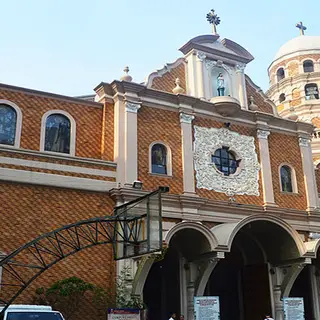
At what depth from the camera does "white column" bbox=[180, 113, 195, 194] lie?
798 inches

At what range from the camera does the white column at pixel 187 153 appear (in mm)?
20266

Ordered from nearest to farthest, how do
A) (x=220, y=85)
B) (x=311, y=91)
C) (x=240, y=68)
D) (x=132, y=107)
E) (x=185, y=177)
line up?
(x=132, y=107), (x=185, y=177), (x=220, y=85), (x=240, y=68), (x=311, y=91)

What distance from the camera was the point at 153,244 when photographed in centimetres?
1357

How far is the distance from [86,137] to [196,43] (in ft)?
23.2

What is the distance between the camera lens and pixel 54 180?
17625 millimetres

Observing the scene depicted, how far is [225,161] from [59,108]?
7.34 meters

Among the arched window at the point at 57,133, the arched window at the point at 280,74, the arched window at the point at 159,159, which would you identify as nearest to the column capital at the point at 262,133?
the arched window at the point at 159,159

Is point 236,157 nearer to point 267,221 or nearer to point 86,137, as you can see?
point 267,221

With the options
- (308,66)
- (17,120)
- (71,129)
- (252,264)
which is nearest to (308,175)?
(252,264)

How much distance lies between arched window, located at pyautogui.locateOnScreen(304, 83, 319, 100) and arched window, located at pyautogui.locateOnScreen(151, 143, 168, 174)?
18.4 meters

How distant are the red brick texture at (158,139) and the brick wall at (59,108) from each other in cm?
167

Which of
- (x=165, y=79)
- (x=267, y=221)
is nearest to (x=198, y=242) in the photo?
(x=267, y=221)

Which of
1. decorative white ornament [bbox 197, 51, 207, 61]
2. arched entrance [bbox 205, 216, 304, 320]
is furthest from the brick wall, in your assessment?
arched entrance [bbox 205, 216, 304, 320]

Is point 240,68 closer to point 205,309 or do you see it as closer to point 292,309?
point 292,309
